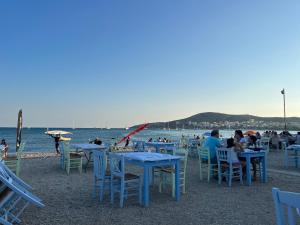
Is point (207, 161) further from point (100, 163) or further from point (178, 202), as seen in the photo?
point (100, 163)

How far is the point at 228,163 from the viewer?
5992mm

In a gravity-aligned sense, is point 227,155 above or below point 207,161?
Answer: above

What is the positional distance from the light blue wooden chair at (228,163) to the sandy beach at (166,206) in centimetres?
23

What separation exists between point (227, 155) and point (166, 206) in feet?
7.59

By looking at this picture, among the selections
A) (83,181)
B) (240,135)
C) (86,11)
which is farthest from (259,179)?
(86,11)

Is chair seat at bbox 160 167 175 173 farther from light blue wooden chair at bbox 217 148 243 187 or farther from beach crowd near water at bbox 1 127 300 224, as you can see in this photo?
light blue wooden chair at bbox 217 148 243 187

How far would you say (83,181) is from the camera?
6.24m

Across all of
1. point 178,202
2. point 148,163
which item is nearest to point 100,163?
point 148,163

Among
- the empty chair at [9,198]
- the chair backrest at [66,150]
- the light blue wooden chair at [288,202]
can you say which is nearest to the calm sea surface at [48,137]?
the chair backrest at [66,150]

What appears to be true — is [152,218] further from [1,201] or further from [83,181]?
[83,181]

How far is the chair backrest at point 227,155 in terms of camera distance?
5855mm

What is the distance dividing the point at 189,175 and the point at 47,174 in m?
3.94

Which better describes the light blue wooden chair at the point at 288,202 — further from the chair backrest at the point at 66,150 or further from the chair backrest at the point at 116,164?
the chair backrest at the point at 66,150

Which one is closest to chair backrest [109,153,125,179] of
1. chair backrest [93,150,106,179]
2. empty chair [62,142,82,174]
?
chair backrest [93,150,106,179]
